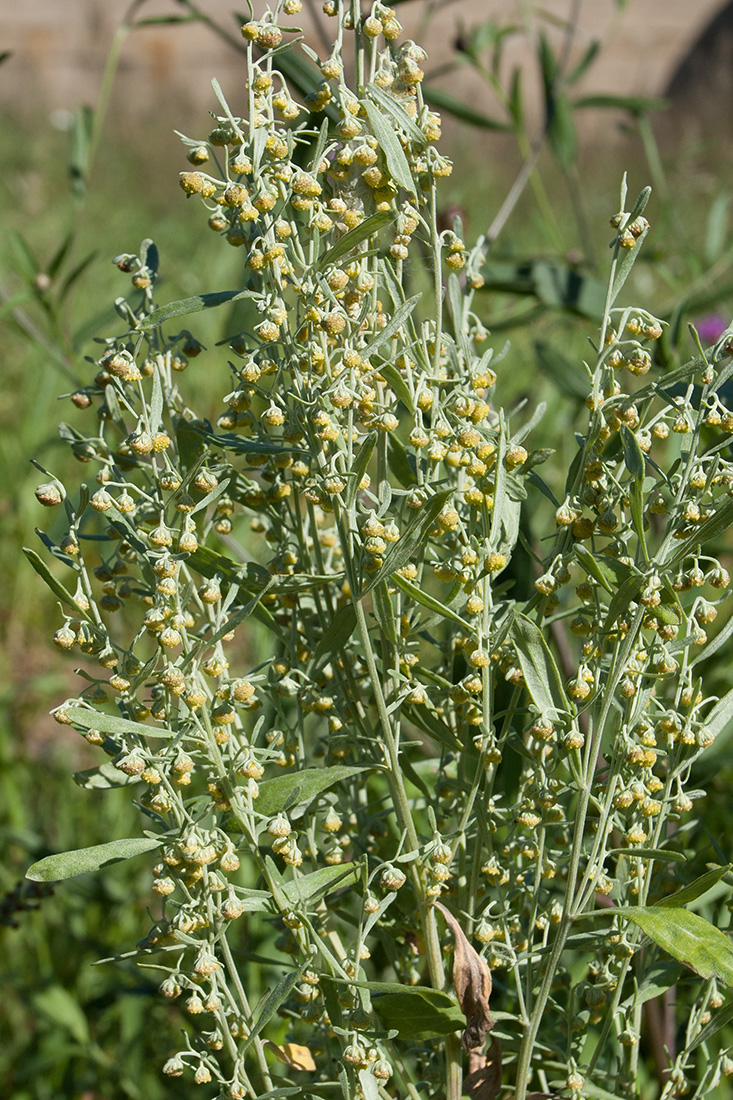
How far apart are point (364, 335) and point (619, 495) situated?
20 cm

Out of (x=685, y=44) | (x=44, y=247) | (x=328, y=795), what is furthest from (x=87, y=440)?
(x=685, y=44)

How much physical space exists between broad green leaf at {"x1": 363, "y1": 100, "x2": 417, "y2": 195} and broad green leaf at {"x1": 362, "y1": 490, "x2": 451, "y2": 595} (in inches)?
6.9

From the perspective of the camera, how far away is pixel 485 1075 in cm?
73

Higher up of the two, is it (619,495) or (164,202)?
(164,202)

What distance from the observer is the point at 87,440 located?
2.23 feet

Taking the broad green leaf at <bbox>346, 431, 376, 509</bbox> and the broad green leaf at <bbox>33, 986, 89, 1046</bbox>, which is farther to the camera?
the broad green leaf at <bbox>33, 986, 89, 1046</bbox>

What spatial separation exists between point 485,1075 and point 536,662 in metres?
0.30

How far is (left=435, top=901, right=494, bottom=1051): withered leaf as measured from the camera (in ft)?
2.24

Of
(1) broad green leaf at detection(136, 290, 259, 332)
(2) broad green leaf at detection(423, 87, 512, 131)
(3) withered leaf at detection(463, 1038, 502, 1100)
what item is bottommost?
(3) withered leaf at detection(463, 1038, 502, 1100)

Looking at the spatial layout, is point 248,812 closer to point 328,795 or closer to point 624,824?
point 328,795

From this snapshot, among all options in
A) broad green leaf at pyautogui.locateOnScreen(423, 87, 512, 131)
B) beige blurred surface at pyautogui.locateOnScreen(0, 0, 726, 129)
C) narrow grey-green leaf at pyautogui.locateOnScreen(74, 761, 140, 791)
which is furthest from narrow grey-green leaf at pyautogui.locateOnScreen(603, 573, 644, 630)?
beige blurred surface at pyautogui.locateOnScreen(0, 0, 726, 129)

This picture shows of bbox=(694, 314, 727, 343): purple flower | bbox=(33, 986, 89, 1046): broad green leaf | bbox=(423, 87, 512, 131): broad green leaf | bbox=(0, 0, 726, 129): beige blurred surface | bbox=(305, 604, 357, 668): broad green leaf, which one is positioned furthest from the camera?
bbox=(0, 0, 726, 129): beige blurred surface

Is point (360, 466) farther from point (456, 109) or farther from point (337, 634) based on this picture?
point (456, 109)

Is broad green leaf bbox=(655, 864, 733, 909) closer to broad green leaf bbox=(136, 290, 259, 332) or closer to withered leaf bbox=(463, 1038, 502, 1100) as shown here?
withered leaf bbox=(463, 1038, 502, 1100)
